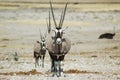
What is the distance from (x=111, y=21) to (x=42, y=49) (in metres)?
32.1

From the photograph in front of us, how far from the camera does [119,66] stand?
29953 mm

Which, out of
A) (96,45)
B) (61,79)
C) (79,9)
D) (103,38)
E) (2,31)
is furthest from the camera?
(79,9)

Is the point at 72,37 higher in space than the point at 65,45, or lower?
lower

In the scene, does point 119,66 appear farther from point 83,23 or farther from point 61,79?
point 83,23

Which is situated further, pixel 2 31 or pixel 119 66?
pixel 2 31

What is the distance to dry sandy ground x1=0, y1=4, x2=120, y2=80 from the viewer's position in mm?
26492

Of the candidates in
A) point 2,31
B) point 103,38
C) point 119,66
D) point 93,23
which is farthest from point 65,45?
point 93,23

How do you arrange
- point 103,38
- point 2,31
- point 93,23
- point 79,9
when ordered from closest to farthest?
point 103,38 < point 2,31 < point 93,23 < point 79,9

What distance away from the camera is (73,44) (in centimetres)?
4472

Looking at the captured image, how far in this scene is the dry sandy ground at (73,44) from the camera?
26.5m

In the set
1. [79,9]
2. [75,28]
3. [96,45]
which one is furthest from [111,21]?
[96,45]

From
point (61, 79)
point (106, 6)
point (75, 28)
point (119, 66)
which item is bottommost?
point (106, 6)

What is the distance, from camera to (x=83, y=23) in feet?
201

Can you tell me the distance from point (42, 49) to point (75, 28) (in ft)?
83.5
